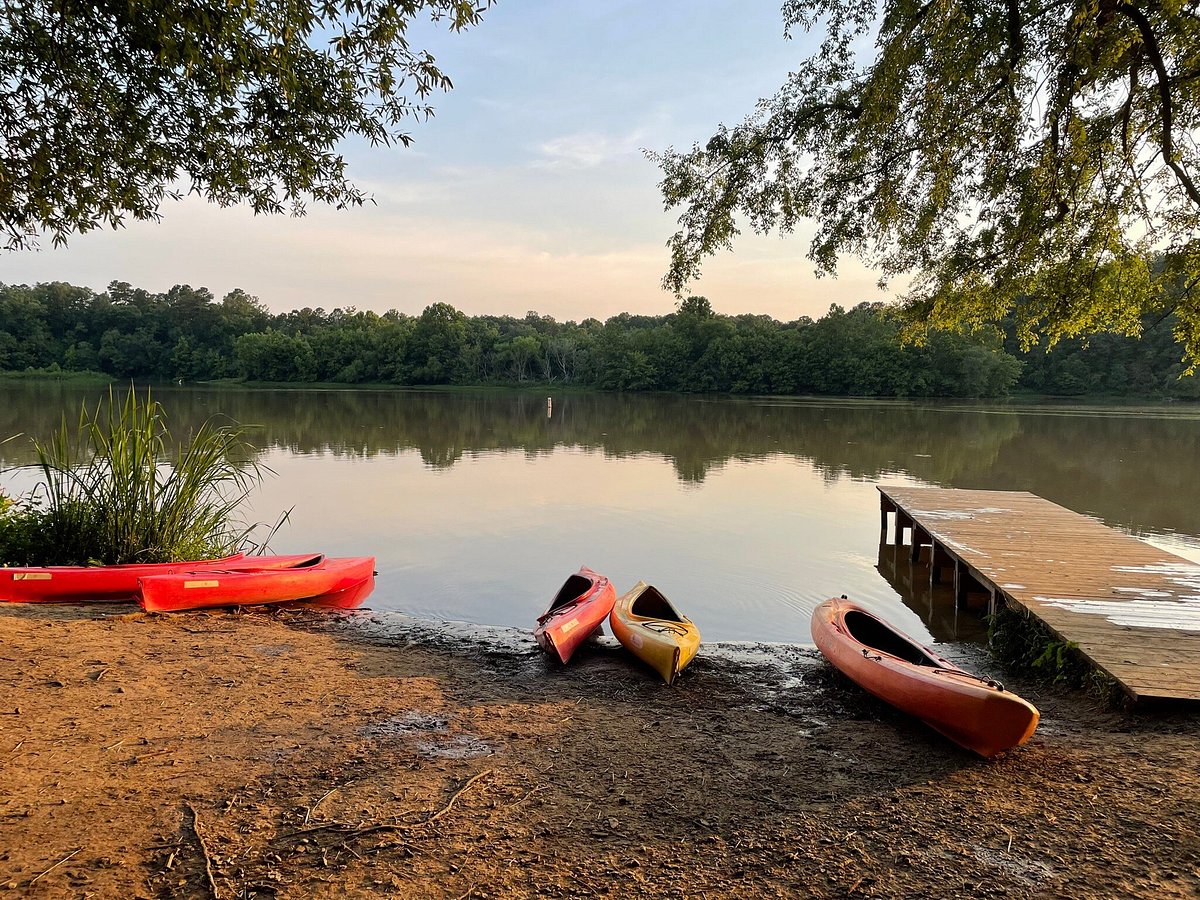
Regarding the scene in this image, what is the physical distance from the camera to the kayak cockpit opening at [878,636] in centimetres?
527

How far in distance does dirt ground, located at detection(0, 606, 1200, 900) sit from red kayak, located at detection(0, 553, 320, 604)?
98 centimetres

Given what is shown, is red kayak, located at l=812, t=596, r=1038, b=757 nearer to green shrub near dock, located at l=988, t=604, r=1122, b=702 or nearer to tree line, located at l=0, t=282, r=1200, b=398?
green shrub near dock, located at l=988, t=604, r=1122, b=702

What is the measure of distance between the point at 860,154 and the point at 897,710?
6916 millimetres

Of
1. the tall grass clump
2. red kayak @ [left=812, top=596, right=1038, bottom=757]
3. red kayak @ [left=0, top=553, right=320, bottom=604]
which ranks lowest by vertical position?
red kayak @ [left=812, top=596, right=1038, bottom=757]

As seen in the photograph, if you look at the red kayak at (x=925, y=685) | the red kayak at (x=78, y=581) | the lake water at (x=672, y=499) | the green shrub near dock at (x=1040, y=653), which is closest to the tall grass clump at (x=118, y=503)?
the red kayak at (x=78, y=581)

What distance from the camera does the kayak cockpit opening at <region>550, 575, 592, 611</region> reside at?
6.93 metres

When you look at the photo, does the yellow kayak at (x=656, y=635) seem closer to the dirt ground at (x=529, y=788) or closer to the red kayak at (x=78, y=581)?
the dirt ground at (x=529, y=788)

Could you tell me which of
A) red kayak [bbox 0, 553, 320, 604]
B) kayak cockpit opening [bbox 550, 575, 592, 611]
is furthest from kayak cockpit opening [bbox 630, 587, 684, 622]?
red kayak [bbox 0, 553, 320, 604]

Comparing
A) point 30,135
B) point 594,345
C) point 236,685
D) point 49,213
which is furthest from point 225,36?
point 594,345

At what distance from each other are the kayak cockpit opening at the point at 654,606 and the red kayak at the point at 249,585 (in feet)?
9.92

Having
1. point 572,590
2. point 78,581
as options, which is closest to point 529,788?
point 572,590

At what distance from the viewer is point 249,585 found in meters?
6.56

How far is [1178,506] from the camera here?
13.5m

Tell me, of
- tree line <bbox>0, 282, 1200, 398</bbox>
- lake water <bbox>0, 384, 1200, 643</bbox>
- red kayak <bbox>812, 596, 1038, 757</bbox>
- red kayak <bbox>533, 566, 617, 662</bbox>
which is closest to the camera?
red kayak <bbox>812, 596, 1038, 757</bbox>
